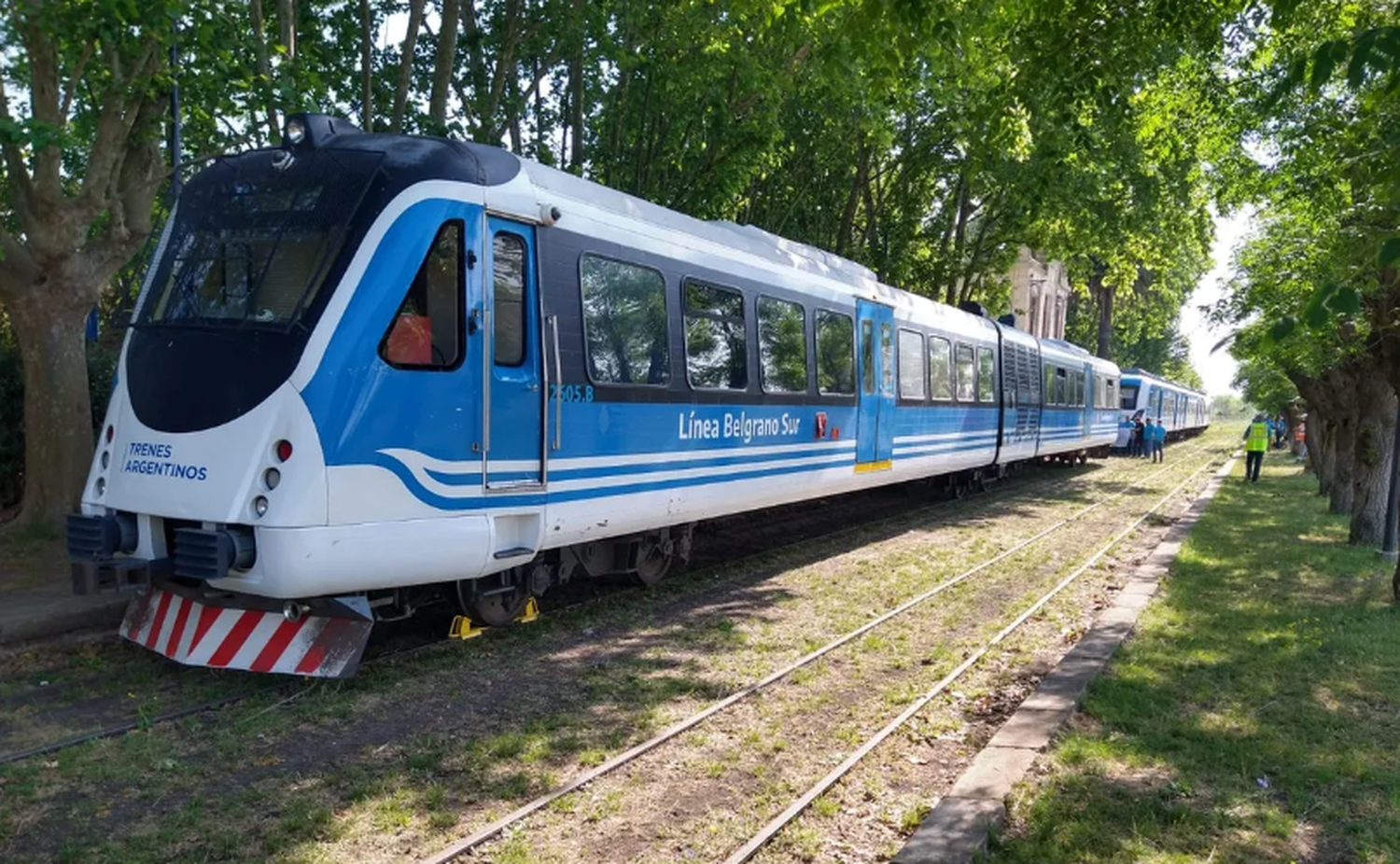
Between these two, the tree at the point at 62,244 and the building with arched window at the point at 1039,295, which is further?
the building with arched window at the point at 1039,295

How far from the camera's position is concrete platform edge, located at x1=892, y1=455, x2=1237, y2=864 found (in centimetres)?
431

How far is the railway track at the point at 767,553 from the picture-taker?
545 centimetres

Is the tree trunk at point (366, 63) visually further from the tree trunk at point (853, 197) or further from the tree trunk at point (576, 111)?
the tree trunk at point (853, 197)

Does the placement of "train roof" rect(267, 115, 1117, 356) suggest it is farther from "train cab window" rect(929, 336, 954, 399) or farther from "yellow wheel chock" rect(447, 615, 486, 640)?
"train cab window" rect(929, 336, 954, 399)

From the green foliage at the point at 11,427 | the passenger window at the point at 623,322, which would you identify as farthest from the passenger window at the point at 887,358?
the green foliage at the point at 11,427

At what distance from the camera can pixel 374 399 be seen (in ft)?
19.5

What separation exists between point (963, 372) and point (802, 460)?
21.7 feet

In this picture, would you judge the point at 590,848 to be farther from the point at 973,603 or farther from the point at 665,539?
the point at 973,603

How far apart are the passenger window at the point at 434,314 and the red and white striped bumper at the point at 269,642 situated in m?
1.63

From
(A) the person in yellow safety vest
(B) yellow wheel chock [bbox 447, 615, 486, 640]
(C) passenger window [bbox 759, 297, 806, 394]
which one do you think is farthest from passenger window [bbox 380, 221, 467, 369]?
(A) the person in yellow safety vest

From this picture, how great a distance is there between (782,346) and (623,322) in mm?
2799

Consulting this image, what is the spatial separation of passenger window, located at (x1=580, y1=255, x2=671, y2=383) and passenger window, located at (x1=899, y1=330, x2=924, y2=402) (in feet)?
19.6

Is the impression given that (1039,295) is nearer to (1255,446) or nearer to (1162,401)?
(1162,401)

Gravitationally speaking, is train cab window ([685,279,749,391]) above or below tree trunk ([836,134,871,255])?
below
